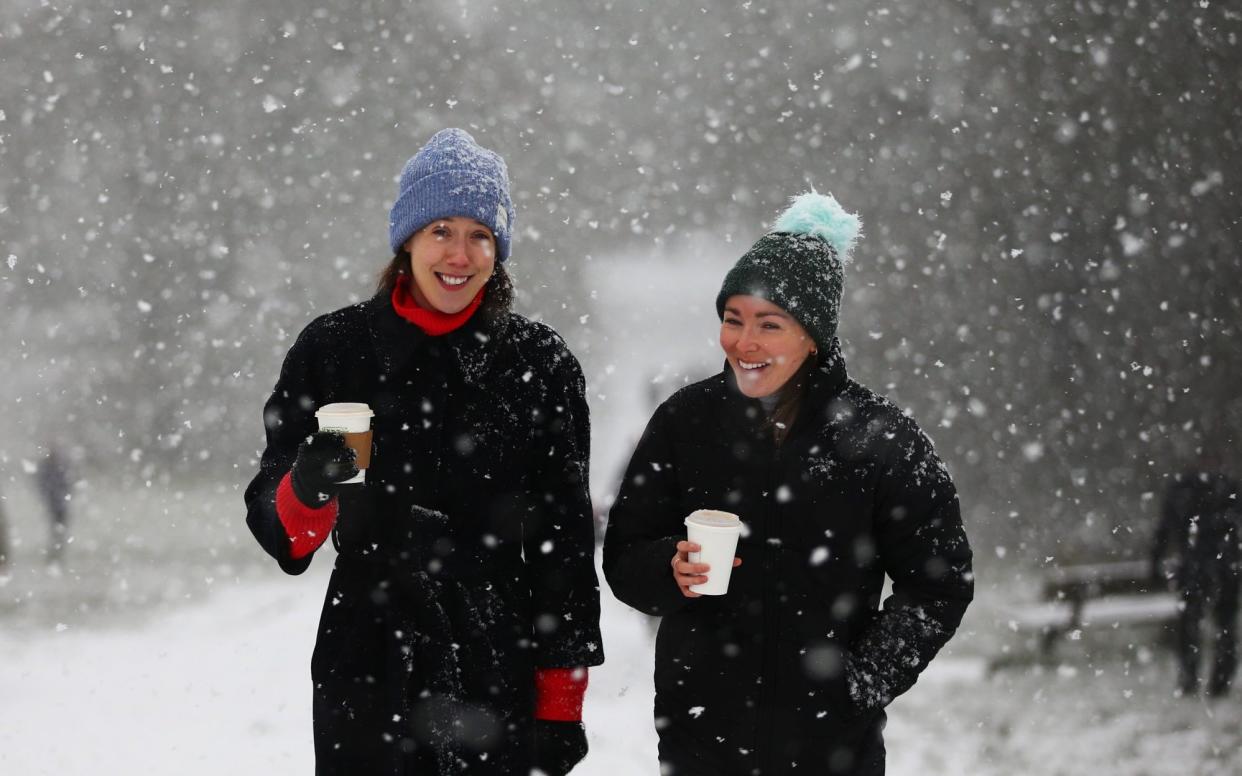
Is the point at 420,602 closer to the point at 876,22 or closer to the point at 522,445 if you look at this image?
the point at 522,445

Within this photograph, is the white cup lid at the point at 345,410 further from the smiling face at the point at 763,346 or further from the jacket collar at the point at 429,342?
the smiling face at the point at 763,346

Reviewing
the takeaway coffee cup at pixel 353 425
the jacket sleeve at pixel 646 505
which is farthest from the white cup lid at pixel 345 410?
the jacket sleeve at pixel 646 505

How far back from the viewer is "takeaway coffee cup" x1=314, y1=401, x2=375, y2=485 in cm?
183

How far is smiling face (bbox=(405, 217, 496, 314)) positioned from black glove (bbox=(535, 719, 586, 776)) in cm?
98

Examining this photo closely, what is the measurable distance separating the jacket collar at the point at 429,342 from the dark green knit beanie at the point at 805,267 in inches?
21.3

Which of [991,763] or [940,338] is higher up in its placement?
[940,338]

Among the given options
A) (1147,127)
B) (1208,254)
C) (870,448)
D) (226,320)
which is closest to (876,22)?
(1147,127)

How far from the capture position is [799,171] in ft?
52.7

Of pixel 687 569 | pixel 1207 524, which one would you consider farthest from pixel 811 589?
pixel 1207 524

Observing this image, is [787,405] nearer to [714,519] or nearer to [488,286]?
[714,519]

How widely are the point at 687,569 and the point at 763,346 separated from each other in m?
0.51

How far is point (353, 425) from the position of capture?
1848mm

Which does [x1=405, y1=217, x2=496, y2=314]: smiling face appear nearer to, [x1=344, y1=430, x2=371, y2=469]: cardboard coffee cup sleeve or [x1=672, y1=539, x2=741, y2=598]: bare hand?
[x1=344, y1=430, x2=371, y2=469]: cardboard coffee cup sleeve

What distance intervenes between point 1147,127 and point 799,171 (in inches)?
206
